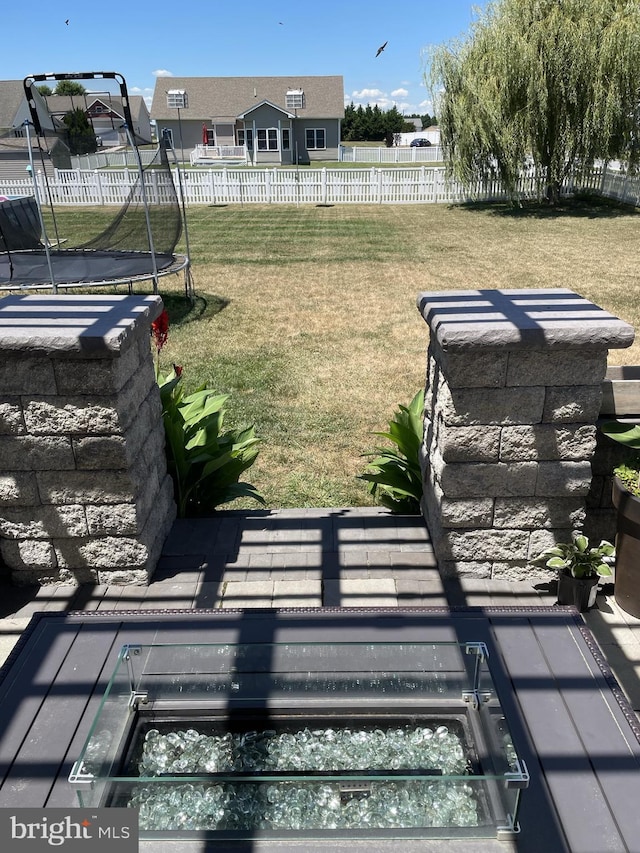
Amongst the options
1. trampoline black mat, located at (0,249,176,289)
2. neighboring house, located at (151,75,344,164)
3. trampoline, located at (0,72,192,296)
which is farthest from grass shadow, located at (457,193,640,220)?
neighboring house, located at (151,75,344,164)

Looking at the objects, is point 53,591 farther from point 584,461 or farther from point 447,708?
point 584,461

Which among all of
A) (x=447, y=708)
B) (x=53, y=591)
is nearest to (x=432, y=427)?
(x=447, y=708)

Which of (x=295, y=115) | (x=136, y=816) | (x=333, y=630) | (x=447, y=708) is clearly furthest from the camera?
(x=295, y=115)

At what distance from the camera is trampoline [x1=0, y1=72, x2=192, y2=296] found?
898cm

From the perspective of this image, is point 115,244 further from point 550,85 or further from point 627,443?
point 550,85

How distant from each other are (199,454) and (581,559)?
229cm

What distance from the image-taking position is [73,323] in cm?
291

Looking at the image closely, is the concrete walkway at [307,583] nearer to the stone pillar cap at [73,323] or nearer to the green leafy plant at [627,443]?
the green leafy plant at [627,443]

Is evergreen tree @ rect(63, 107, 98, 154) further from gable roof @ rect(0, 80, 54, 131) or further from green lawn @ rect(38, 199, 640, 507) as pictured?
gable roof @ rect(0, 80, 54, 131)

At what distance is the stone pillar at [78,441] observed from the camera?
9.24 ft

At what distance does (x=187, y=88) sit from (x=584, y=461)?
4292cm

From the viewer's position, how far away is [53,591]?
3262 mm

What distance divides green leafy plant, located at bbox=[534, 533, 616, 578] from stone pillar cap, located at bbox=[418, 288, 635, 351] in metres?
0.93

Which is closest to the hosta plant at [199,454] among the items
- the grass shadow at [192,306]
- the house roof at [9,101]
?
the grass shadow at [192,306]
